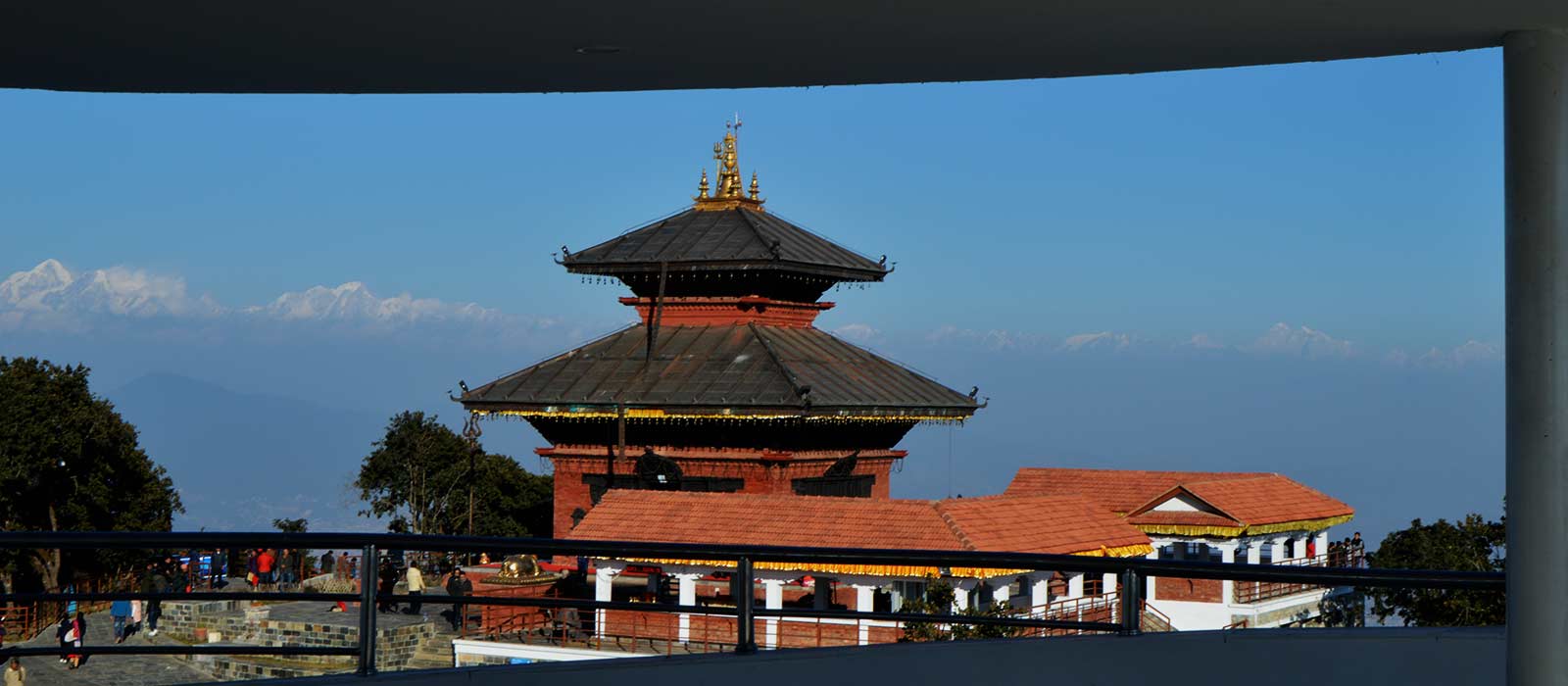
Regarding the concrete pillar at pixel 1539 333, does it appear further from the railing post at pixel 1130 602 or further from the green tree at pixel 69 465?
the green tree at pixel 69 465

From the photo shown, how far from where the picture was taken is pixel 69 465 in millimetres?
46406

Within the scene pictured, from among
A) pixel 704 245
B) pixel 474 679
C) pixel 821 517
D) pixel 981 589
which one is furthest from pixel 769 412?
pixel 474 679

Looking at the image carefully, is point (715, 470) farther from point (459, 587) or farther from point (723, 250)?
point (459, 587)

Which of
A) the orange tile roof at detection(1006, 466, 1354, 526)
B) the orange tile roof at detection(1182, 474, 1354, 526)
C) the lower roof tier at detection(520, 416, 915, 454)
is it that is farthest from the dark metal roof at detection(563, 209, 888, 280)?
the orange tile roof at detection(1182, 474, 1354, 526)

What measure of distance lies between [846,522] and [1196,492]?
9021 millimetres

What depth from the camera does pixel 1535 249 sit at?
5.40m

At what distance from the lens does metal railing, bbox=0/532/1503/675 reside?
20.7 ft

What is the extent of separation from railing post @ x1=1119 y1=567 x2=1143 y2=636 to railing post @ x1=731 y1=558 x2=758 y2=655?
148 centimetres

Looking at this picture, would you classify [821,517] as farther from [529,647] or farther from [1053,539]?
[529,647]

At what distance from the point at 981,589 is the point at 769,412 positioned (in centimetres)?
1130

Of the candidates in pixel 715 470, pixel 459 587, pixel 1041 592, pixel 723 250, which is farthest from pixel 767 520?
pixel 723 250

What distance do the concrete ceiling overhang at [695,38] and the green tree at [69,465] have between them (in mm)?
40467

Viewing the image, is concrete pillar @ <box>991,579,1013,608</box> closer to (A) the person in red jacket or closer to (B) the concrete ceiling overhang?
(A) the person in red jacket

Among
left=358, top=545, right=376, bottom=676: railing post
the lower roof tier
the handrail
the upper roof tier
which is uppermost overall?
the upper roof tier
